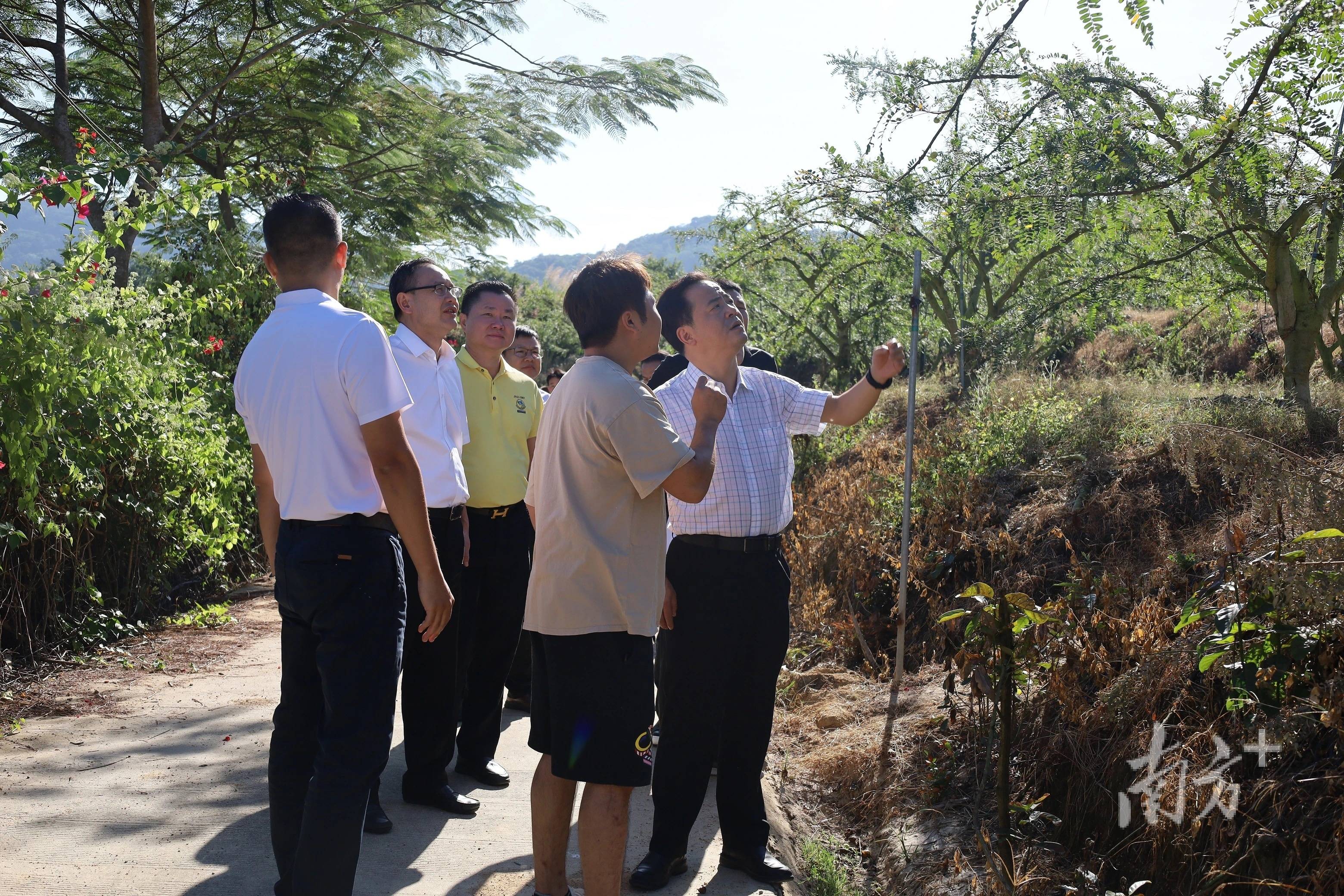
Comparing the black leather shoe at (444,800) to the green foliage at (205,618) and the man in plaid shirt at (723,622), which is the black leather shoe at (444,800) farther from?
the green foliage at (205,618)

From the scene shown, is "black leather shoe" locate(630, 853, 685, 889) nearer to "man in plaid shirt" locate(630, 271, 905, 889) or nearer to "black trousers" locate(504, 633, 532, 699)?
"man in plaid shirt" locate(630, 271, 905, 889)

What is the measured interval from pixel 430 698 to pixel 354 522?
1482mm

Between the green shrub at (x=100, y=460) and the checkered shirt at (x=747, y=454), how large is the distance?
3.57m

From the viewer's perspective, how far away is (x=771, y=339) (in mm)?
14234

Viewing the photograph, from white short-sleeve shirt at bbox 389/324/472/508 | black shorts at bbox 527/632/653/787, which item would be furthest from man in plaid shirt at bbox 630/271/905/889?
white short-sleeve shirt at bbox 389/324/472/508

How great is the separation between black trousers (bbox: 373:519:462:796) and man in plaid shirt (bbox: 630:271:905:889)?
0.94 metres

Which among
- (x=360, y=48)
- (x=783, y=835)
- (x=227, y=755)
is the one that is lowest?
(x=783, y=835)

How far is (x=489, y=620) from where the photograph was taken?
4.62 m

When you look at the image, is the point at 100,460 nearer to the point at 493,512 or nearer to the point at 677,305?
the point at 493,512

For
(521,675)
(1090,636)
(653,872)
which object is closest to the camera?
(653,872)

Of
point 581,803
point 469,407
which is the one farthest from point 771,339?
point 581,803

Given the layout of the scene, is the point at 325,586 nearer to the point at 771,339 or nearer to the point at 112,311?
the point at 112,311

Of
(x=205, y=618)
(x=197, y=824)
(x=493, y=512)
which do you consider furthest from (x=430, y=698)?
(x=205, y=618)

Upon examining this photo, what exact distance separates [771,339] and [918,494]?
274 inches
